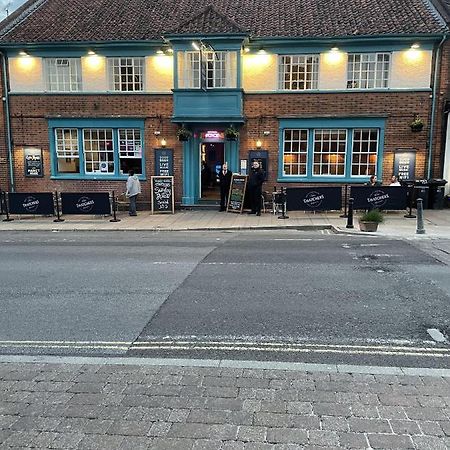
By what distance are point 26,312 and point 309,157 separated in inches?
546

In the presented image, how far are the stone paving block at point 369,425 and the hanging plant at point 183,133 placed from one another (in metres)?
15.1


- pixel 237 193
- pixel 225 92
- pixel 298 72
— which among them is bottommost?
pixel 237 193

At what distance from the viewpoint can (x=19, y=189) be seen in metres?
19.1

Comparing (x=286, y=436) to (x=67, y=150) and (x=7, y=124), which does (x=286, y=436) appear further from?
(x=7, y=124)

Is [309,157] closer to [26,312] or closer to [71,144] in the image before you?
[71,144]

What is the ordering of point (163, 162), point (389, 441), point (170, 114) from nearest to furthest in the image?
1. point (389, 441)
2. point (170, 114)
3. point (163, 162)

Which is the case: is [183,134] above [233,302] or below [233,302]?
above

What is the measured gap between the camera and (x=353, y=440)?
3064 mm

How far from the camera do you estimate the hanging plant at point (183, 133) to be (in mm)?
17375

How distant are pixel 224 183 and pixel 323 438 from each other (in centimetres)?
1475

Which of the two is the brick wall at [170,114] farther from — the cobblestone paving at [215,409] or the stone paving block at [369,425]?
the stone paving block at [369,425]

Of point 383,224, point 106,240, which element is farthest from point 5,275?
point 383,224

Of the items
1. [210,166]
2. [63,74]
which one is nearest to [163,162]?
[210,166]

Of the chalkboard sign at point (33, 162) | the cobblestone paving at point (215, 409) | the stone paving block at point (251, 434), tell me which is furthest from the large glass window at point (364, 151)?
the stone paving block at point (251, 434)
